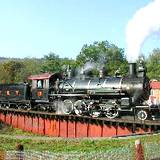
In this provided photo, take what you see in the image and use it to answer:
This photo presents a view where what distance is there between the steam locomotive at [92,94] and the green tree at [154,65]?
54.3 m

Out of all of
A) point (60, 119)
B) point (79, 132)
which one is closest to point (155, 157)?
point (79, 132)

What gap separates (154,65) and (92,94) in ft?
213

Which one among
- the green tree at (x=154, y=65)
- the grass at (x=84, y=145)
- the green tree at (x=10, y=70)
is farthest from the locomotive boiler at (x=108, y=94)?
the green tree at (x=10, y=70)

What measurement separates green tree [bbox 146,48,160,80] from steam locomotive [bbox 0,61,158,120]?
54284mm

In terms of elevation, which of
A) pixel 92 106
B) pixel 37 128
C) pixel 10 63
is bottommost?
pixel 37 128

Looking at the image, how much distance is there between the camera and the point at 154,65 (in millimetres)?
93438

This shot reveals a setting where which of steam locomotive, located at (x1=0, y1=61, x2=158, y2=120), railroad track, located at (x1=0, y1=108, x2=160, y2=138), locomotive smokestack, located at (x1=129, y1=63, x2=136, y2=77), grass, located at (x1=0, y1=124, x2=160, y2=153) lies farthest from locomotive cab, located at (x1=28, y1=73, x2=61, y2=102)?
grass, located at (x1=0, y1=124, x2=160, y2=153)

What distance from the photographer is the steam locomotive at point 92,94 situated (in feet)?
93.1

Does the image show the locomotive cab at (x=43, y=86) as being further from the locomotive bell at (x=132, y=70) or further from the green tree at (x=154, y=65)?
the green tree at (x=154, y=65)

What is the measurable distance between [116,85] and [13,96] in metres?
14.8

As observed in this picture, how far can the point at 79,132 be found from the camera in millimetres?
31359

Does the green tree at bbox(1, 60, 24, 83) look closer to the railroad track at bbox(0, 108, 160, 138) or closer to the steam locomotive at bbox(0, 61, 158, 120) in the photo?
the railroad track at bbox(0, 108, 160, 138)

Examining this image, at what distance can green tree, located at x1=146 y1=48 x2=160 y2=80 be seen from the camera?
89.5 m

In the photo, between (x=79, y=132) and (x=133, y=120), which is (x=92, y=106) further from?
(x=133, y=120)
